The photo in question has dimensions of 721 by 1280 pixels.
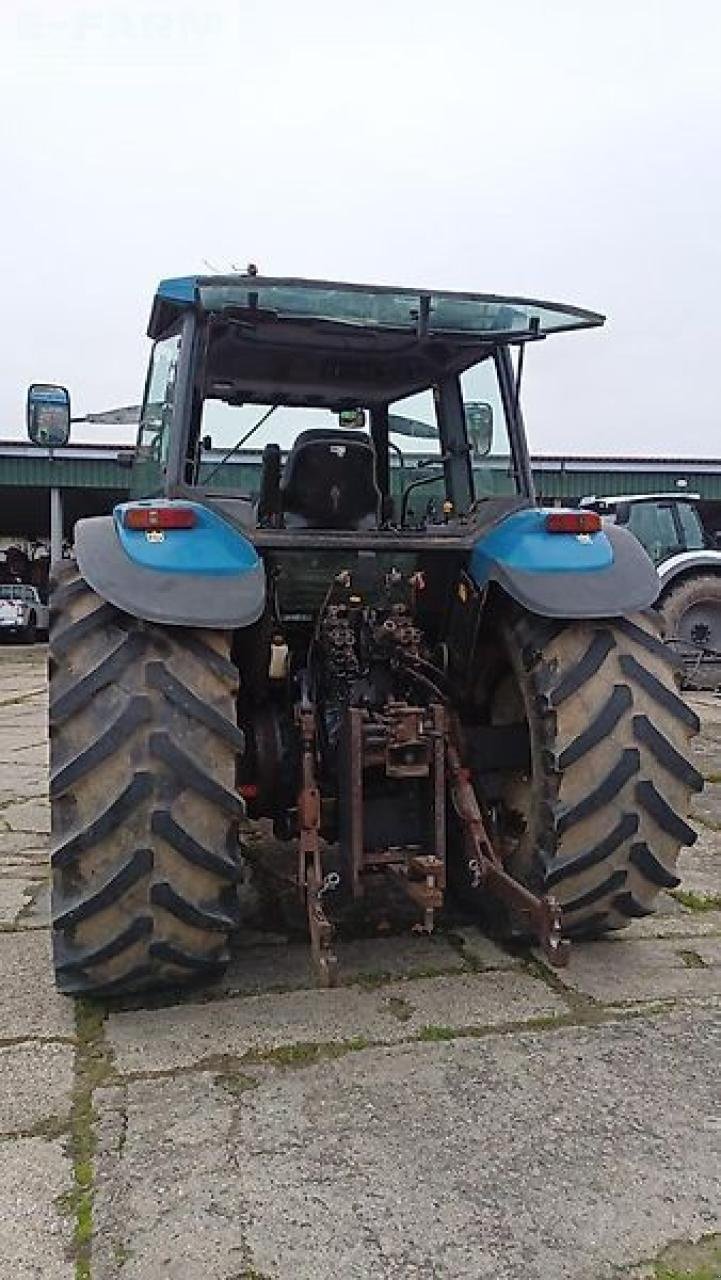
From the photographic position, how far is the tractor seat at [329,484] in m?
4.06

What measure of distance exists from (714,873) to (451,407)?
7.17 feet

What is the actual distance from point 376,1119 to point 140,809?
98 centimetres

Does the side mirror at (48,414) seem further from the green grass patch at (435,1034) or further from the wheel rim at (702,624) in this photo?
the wheel rim at (702,624)

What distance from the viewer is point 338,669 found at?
12.2ft

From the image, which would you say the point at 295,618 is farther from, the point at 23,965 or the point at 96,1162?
the point at 96,1162

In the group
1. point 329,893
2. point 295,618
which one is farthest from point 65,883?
point 295,618

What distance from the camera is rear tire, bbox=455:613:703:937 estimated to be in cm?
333

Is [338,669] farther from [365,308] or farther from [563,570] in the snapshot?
[365,308]

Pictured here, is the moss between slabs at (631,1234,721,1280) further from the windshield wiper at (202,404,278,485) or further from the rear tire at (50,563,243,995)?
the windshield wiper at (202,404,278,485)

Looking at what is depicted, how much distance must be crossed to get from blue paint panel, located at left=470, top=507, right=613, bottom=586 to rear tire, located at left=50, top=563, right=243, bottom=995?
37.0 inches

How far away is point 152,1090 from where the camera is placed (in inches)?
104

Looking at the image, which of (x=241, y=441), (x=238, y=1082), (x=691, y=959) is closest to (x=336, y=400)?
(x=241, y=441)

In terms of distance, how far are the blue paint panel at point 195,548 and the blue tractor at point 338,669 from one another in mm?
11

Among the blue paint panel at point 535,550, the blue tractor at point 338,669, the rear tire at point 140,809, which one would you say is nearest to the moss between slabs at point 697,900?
the blue tractor at point 338,669
